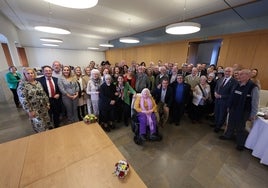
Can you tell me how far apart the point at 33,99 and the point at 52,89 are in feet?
1.63

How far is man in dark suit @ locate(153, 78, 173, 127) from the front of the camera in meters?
2.98

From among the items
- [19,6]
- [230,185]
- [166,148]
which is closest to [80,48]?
[19,6]

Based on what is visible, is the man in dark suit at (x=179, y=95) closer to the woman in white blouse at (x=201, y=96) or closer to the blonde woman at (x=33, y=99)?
the woman in white blouse at (x=201, y=96)

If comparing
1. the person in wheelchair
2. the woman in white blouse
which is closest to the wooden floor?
the person in wheelchair

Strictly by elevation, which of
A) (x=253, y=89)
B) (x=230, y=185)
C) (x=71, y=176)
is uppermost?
(x=253, y=89)

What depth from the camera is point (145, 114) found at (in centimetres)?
247

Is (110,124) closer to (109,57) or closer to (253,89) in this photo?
(253,89)

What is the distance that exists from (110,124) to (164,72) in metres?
2.13

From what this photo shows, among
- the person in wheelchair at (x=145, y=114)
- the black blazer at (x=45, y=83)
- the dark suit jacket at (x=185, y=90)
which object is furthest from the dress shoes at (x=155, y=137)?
the black blazer at (x=45, y=83)

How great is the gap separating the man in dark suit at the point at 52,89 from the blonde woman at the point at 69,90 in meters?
0.10

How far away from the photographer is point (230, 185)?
5.50 feet

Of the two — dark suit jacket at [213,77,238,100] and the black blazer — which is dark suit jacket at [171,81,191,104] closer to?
dark suit jacket at [213,77,238,100]

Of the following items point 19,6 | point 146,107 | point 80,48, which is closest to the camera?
point 146,107

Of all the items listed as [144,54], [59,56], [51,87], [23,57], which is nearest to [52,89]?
[51,87]
